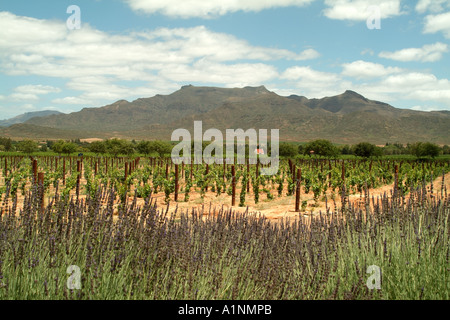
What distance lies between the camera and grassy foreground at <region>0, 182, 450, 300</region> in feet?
8.06

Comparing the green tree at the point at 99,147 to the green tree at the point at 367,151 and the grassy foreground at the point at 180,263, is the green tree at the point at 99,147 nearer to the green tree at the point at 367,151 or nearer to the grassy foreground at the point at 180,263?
the green tree at the point at 367,151

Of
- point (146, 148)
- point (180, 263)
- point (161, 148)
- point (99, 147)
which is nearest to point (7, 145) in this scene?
point (99, 147)

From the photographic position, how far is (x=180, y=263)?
109 inches

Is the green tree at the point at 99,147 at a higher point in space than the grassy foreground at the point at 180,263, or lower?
higher

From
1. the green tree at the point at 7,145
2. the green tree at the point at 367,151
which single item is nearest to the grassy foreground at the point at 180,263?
the green tree at the point at 367,151

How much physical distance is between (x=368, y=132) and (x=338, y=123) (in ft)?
43.8

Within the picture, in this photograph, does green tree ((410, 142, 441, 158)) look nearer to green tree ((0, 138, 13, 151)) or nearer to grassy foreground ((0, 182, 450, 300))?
grassy foreground ((0, 182, 450, 300))

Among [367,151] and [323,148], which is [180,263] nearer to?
[323,148]

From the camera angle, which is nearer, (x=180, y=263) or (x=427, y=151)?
(x=180, y=263)

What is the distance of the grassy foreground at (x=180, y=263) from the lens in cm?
246

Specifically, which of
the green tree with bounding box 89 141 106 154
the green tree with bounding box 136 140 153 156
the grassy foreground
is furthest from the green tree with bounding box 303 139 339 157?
the grassy foreground

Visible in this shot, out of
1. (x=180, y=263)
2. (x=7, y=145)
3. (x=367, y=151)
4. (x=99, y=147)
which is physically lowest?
(x=180, y=263)
